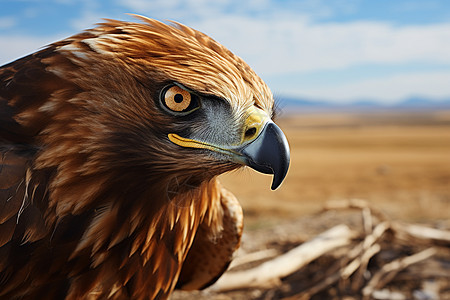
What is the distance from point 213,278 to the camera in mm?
3260

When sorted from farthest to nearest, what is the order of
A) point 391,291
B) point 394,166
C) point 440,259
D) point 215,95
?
point 394,166, point 440,259, point 391,291, point 215,95

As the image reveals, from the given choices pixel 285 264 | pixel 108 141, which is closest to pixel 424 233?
pixel 285 264

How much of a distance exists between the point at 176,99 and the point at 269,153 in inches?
17.4

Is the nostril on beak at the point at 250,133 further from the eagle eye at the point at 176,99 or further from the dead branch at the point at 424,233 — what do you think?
the dead branch at the point at 424,233

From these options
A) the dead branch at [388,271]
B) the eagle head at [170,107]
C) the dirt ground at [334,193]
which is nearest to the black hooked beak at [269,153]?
the eagle head at [170,107]

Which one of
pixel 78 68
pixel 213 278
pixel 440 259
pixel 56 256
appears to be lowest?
pixel 440 259

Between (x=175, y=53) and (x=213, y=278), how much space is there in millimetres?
1726

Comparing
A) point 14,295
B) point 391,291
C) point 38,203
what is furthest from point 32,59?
point 391,291

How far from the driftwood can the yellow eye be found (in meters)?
2.64

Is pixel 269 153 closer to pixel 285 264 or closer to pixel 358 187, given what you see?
pixel 285 264

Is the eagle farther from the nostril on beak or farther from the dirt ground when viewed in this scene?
the dirt ground

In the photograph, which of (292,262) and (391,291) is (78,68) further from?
(391,291)

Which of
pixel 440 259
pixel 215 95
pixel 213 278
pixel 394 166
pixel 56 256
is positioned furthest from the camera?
pixel 394 166

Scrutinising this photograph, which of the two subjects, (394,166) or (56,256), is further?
(394,166)
